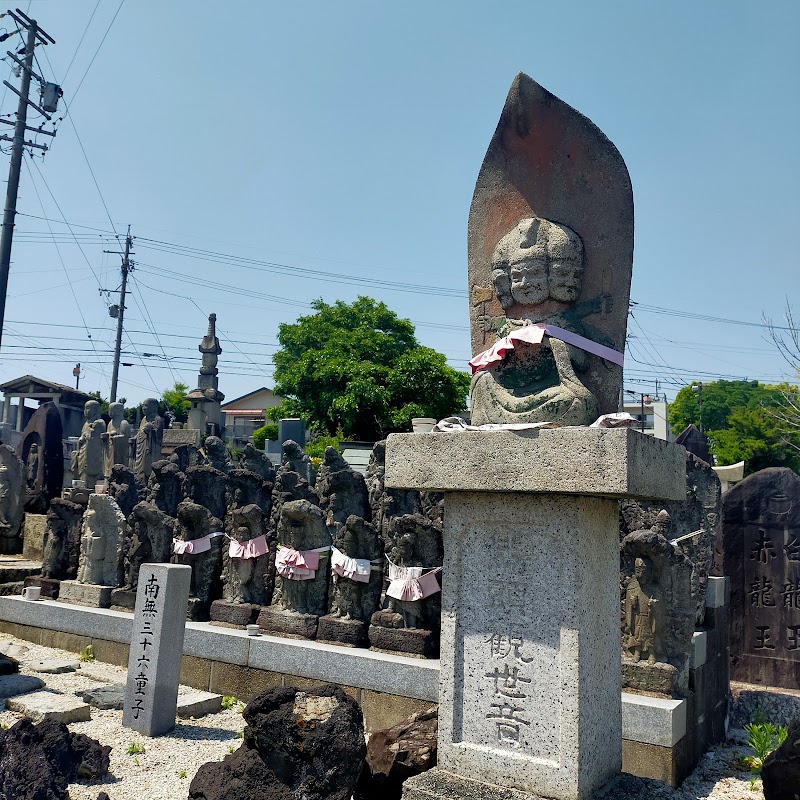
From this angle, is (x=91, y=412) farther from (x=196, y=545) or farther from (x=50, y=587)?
(x=196, y=545)

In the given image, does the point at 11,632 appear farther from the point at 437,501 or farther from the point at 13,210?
the point at 13,210

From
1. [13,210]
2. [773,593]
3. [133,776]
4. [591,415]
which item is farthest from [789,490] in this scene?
[13,210]

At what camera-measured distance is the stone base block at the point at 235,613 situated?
8234 millimetres

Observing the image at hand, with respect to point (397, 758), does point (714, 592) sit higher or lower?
higher

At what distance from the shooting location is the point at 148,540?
30.5 feet

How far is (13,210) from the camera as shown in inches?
600

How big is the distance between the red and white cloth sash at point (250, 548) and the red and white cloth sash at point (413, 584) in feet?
6.34

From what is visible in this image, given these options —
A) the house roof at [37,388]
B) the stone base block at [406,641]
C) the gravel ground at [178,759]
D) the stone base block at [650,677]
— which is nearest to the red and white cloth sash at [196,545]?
→ the gravel ground at [178,759]

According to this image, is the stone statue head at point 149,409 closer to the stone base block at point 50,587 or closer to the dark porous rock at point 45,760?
the stone base block at point 50,587

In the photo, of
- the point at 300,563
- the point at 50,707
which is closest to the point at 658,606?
the point at 300,563

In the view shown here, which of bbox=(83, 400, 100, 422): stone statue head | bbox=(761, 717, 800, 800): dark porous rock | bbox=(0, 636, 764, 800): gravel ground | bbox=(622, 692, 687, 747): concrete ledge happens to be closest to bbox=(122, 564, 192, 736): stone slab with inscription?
bbox=(0, 636, 764, 800): gravel ground

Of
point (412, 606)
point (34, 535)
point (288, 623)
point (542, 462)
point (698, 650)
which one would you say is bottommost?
point (288, 623)

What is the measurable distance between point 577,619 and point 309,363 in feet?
93.6

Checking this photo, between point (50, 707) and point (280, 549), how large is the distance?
8.75ft
